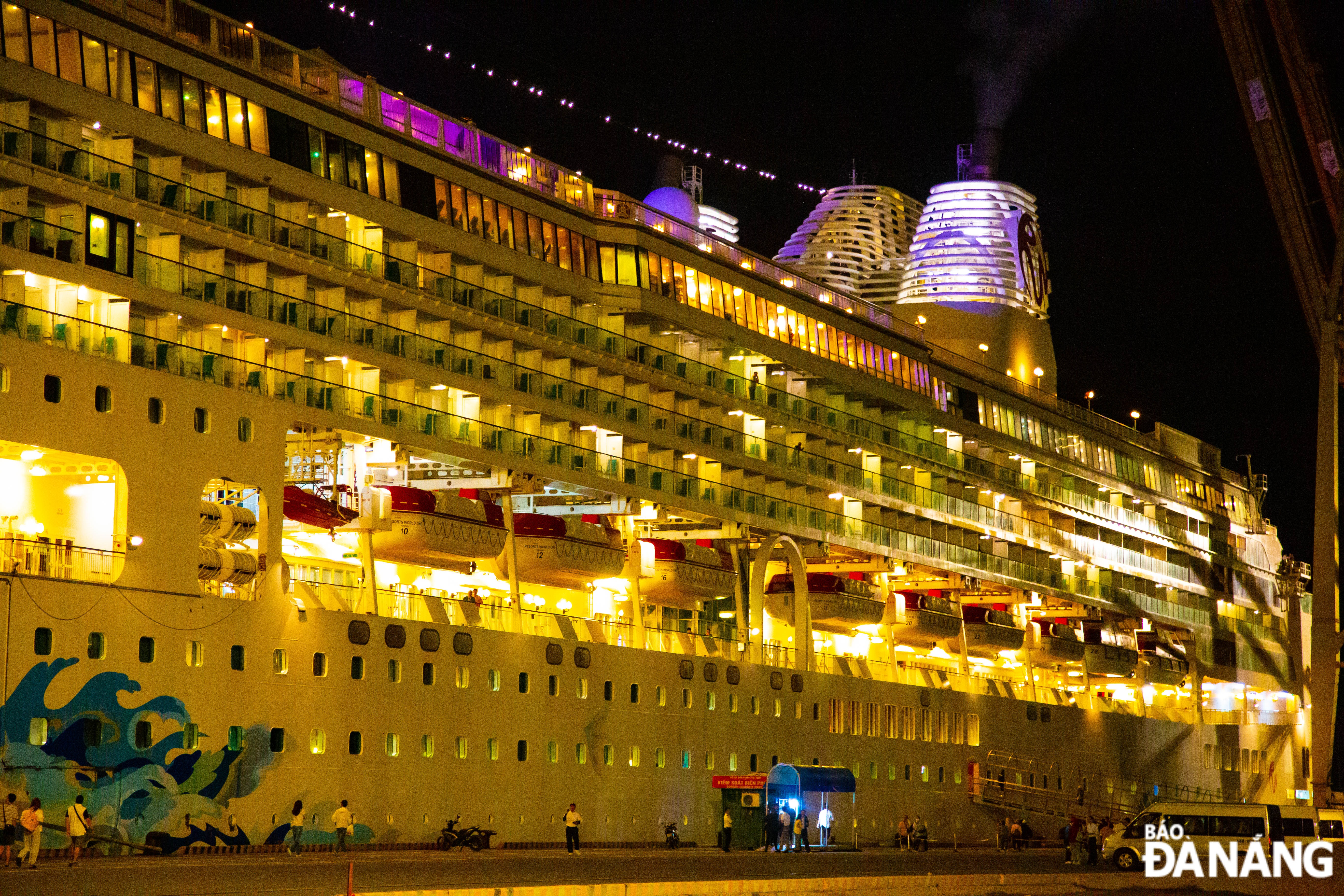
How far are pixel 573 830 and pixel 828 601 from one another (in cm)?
1561

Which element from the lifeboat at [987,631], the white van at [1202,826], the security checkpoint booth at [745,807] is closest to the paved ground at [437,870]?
the security checkpoint booth at [745,807]


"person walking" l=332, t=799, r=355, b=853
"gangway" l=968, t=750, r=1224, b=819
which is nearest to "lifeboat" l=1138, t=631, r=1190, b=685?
"gangway" l=968, t=750, r=1224, b=819

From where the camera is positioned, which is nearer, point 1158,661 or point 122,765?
point 122,765

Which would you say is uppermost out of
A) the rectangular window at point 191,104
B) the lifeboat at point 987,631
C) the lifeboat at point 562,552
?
the rectangular window at point 191,104

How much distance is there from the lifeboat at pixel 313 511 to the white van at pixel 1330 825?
911 inches

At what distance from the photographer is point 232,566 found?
2908 centimetres

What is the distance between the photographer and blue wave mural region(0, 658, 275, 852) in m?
25.1

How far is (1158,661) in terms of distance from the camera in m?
66.3

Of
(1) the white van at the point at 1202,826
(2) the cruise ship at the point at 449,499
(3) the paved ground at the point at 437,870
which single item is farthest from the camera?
(1) the white van at the point at 1202,826

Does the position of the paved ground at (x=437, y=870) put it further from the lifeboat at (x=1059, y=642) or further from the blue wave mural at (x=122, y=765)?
the lifeboat at (x=1059, y=642)

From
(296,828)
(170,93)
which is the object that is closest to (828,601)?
(296,828)

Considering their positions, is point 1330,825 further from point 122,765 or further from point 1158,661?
point 122,765

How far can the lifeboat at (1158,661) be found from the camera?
65750mm

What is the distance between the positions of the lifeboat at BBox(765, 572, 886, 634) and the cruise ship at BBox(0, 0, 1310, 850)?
109 mm
